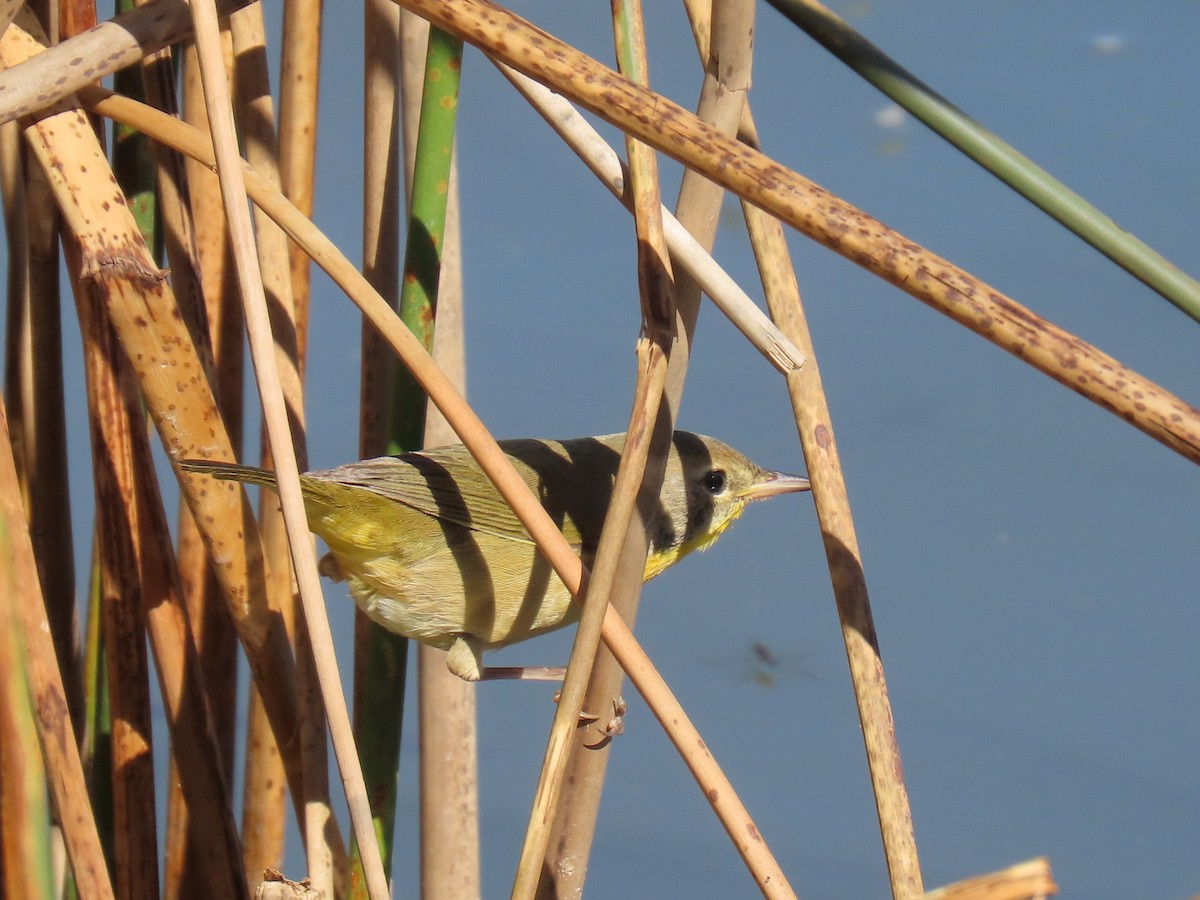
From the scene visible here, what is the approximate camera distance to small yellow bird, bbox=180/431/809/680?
152 cm

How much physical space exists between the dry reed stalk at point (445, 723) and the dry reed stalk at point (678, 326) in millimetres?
391

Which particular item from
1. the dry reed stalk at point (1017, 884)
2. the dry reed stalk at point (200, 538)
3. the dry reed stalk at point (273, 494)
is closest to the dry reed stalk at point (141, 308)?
the dry reed stalk at point (273, 494)

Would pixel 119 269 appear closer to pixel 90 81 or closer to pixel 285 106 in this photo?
pixel 90 81

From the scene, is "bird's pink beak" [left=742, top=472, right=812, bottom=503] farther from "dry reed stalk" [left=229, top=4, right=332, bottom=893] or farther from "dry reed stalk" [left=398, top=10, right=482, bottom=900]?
"dry reed stalk" [left=229, top=4, right=332, bottom=893]

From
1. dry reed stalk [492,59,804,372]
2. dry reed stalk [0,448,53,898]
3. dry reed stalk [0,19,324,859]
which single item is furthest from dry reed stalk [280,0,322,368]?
dry reed stalk [0,448,53,898]

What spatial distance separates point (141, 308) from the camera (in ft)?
3.57

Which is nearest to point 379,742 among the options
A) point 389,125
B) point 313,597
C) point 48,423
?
point 313,597

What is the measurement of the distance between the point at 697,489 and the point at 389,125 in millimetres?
698

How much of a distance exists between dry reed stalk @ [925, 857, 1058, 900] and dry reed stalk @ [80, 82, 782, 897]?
0.54 ft

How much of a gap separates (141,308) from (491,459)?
0.36 meters

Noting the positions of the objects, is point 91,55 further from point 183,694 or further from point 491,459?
point 183,694

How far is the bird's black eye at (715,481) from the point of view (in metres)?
1.82

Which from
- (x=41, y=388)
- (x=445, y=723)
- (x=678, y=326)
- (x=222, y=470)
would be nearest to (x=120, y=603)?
(x=222, y=470)

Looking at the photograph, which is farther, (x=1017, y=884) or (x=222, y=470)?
(x=222, y=470)
